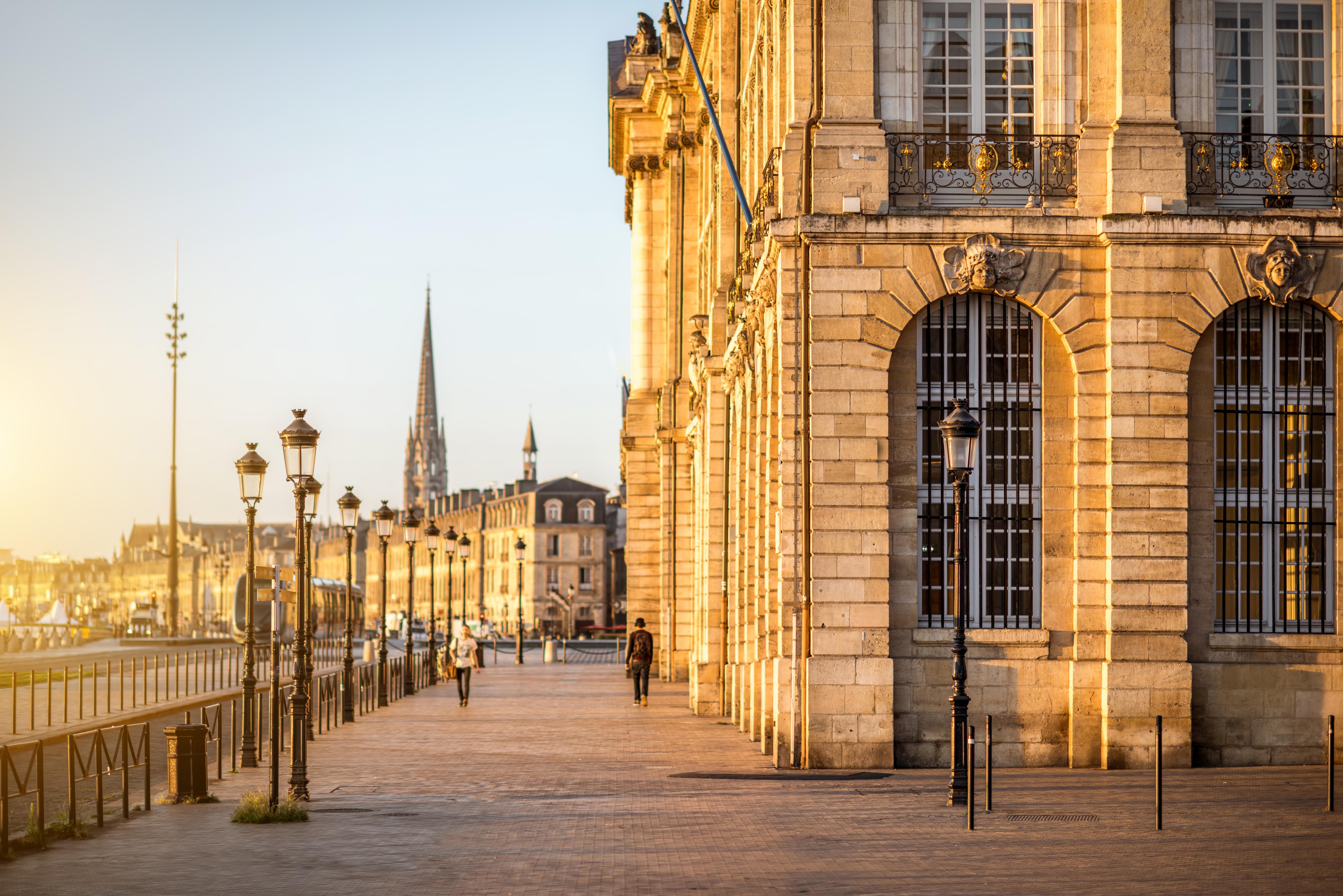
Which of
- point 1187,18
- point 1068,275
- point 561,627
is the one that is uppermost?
point 1187,18

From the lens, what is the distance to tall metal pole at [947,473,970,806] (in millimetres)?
17391

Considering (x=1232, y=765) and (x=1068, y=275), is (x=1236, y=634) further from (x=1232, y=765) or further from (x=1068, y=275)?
(x=1068, y=275)

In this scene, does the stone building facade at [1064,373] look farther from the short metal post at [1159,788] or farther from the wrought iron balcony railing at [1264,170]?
the short metal post at [1159,788]

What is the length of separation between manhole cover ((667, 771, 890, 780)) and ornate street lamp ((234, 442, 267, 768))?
568cm

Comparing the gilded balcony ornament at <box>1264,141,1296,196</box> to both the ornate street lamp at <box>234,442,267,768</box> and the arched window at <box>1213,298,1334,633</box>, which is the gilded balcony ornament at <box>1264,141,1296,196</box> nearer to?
the arched window at <box>1213,298,1334,633</box>

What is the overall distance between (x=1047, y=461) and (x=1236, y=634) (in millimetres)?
3208

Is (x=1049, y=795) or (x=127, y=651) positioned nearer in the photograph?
(x=1049, y=795)

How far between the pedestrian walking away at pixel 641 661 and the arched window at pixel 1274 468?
15.3 meters

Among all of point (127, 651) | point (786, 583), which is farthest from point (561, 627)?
point (786, 583)

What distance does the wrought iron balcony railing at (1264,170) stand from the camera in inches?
888

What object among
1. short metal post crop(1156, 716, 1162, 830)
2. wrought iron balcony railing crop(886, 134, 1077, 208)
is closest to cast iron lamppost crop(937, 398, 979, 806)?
short metal post crop(1156, 716, 1162, 830)

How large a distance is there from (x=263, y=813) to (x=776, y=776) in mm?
6616

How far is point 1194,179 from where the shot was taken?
22547 millimetres

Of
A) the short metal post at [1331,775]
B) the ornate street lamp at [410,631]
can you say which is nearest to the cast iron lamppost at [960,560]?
the short metal post at [1331,775]
